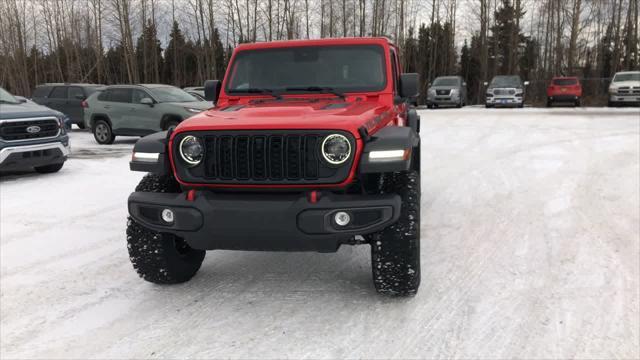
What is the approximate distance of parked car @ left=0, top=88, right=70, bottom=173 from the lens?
26.8 feet

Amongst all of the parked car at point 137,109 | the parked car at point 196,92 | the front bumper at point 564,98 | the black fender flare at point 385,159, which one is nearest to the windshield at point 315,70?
the black fender flare at point 385,159

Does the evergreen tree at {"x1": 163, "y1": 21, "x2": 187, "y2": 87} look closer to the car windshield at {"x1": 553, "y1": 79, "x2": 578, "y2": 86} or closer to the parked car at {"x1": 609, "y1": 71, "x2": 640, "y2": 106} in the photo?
the car windshield at {"x1": 553, "y1": 79, "x2": 578, "y2": 86}

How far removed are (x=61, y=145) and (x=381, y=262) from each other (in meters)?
7.33

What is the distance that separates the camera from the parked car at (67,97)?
57.1 feet

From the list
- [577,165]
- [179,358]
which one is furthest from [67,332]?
[577,165]

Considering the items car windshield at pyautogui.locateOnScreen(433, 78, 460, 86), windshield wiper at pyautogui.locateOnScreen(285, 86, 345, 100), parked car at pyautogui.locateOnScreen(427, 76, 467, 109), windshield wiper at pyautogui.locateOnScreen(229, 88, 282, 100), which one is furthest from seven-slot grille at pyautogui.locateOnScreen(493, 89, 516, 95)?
windshield wiper at pyautogui.locateOnScreen(229, 88, 282, 100)

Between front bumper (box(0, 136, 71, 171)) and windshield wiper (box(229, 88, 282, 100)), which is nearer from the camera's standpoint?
windshield wiper (box(229, 88, 282, 100))

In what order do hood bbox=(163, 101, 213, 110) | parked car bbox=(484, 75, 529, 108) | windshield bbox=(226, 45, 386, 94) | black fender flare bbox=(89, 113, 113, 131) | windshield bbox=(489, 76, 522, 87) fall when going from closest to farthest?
windshield bbox=(226, 45, 386, 94) → hood bbox=(163, 101, 213, 110) → black fender flare bbox=(89, 113, 113, 131) → parked car bbox=(484, 75, 529, 108) → windshield bbox=(489, 76, 522, 87)

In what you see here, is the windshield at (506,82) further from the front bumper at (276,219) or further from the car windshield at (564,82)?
the front bumper at (276,219)

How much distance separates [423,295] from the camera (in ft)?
12.7

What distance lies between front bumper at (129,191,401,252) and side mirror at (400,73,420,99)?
176 centimetres

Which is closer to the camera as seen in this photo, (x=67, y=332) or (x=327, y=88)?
(x=67, y=332)

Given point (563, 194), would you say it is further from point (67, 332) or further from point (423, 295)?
point (67, 332)

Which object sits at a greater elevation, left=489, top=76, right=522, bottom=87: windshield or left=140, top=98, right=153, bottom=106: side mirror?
left=489, top=76, right=522, bottom=87: windshield
